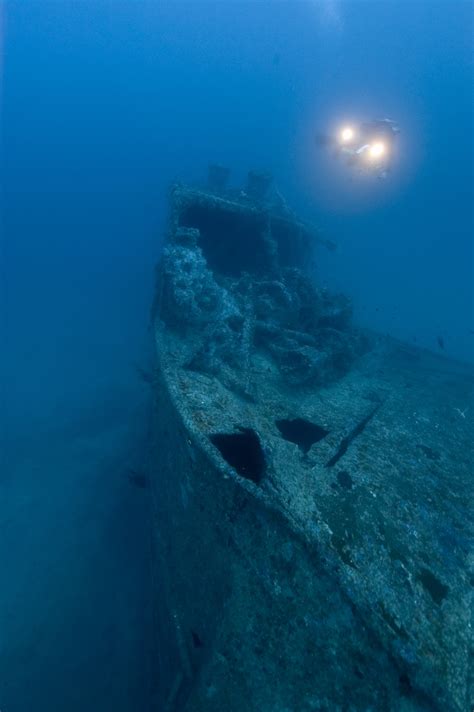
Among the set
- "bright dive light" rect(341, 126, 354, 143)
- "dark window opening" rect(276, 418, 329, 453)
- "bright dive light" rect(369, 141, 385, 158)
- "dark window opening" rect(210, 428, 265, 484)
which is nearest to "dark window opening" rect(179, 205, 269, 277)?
"dark window opening" rect(276, 418, 329, 453)

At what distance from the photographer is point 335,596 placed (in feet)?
9.57

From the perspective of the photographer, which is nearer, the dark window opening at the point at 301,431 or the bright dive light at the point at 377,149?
the dark window opening at the point at 301,431

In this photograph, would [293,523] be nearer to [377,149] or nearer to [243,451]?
[243,451]

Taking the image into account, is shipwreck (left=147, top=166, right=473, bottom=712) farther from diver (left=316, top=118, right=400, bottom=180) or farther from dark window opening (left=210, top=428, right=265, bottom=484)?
diver (left=316, top=118, right=400, bottom=180)

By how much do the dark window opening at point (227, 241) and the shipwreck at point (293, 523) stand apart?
404 centimetres

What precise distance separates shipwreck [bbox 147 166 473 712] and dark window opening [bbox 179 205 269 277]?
4037 millimetres

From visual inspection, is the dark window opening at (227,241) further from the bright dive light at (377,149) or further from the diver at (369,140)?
the bright dive light at (377,149)

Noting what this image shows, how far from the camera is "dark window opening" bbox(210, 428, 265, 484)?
4.00m

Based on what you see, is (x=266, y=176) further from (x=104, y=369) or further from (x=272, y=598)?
(x=272, y=598)

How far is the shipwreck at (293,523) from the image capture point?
2.88 metres

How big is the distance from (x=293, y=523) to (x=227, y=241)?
10274mm

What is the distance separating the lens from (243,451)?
4.29 meters

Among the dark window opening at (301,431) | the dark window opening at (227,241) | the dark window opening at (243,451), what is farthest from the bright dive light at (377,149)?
the dark window opening at (243,451)

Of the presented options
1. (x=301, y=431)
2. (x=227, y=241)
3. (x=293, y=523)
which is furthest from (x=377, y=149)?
(x=293, y=523)
